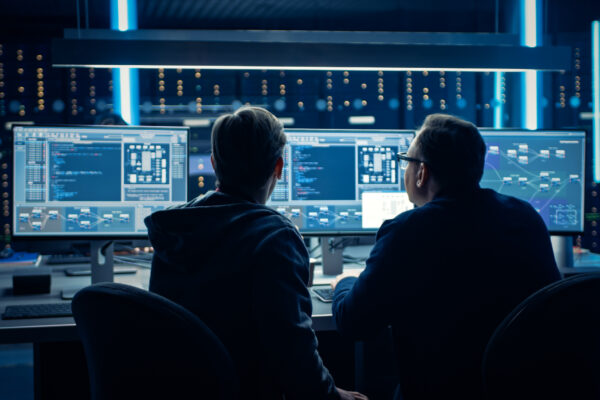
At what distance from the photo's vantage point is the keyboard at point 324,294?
1.46 m

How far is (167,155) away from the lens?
5.43 feet

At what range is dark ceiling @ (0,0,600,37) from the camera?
6855mm

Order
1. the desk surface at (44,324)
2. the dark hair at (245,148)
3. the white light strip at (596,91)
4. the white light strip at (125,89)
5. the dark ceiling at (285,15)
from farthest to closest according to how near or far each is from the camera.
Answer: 1. the dark ceiling at (285,15)
2. the white light strip at (125,89)
3. the white light strip at (596,91)
4. the desk surface at (44,324)
5. the dark hair at (245,148)

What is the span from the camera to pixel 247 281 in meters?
0.90

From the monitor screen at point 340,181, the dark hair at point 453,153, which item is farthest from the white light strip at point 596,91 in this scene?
the dark hair at point 453,153

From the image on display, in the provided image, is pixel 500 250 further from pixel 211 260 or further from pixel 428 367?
pixel 211 260

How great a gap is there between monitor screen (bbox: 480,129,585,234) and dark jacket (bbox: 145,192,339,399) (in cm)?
116

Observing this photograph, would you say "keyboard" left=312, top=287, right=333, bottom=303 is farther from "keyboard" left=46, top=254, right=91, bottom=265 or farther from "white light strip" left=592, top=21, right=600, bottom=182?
"white light strip" left=592, top=21, right=600, bottom=182

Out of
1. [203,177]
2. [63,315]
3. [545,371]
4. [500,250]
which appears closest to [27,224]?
[63,315]

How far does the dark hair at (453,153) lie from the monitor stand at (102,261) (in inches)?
43.9

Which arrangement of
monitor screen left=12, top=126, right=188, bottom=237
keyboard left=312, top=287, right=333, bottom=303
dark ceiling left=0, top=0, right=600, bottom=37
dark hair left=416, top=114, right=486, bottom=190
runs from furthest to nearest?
dark ceiling left=0, top=0, right=600, bottom=37
monitor screen left=12, top=126, right=188, bottom=237
keyboard left=312, top=287, right=333, bottom=303
dark hair left=416, top=114, right=486, bottom=190

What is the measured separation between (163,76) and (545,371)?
9.05 metres

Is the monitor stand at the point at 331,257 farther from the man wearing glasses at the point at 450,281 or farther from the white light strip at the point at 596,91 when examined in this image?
the white light strip at the point at 596,91

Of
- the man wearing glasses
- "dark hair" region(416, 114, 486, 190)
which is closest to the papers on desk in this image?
the man wearing glasses
